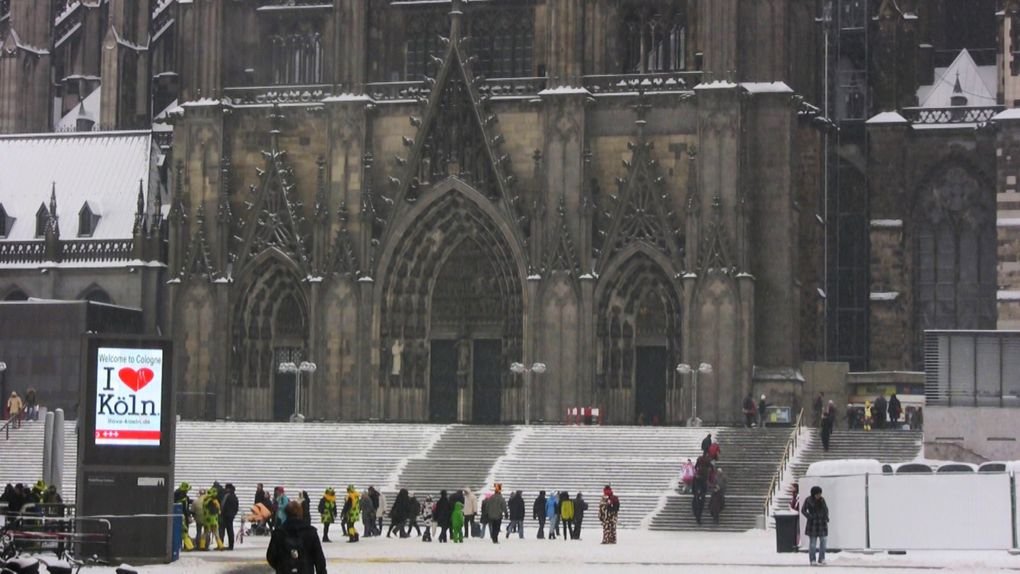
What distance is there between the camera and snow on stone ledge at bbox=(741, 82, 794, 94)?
72.2 m

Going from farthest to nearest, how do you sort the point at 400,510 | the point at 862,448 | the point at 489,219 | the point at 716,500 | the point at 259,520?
the point at 489,219
the point at 862,448
the point at 716,500
the point at 400,510
the point at 259,520

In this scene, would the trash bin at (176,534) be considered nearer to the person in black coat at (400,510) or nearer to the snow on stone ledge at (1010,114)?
the person in black coat at (400,510)

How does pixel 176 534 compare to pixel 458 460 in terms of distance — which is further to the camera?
pixel 458 460

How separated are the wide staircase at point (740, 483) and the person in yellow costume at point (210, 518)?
13.3 meters

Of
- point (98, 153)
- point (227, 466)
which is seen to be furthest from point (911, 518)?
point (98, 153)

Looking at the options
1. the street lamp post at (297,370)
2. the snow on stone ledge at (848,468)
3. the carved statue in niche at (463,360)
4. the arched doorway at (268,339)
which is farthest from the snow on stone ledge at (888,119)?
the snow on stone ledge at (848,468)

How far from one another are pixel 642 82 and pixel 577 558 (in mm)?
31232

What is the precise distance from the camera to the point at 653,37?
7506cm

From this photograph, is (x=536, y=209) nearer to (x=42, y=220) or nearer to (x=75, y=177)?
(x=42, y=220)

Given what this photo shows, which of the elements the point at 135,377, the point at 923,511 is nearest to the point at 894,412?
the point at 923,511

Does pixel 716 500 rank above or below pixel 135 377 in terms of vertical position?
below

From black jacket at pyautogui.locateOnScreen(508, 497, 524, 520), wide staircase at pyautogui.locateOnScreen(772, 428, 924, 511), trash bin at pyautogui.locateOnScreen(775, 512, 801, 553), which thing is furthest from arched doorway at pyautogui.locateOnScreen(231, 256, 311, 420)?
→ trash bin at pyautogui.locateOnScreen(775, 512, 801, 553)

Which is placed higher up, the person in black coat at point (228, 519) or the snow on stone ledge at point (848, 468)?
the snow on stone ledge at point (848, 468)

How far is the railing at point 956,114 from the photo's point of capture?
80.5 metres
